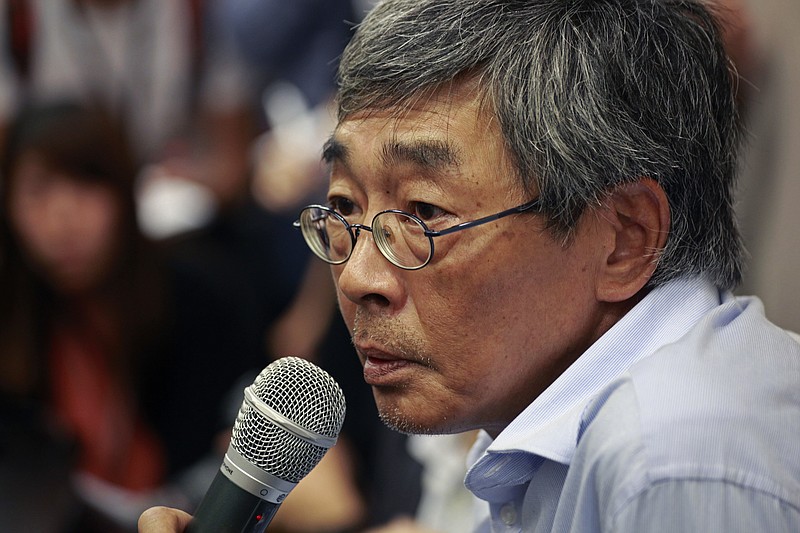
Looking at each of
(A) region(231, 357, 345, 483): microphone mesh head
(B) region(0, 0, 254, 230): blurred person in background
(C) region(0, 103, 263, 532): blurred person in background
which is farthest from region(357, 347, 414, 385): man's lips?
(B) region(0, 0, 254, 230): blurred person in background

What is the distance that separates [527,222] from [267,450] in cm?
50

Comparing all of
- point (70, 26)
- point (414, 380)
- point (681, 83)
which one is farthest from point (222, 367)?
point (681, 83)

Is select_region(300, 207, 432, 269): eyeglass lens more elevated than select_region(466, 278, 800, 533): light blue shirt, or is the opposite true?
select_region(300, 207, 432, 269): eyeglass lens

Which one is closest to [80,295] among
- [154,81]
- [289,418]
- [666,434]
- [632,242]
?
[154,81]

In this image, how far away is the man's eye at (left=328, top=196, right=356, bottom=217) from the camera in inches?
58.8

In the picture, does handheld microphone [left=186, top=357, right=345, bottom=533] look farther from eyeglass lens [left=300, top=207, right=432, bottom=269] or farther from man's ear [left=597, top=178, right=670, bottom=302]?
man's ear [left=597, top=178, right=670, bottom=302]

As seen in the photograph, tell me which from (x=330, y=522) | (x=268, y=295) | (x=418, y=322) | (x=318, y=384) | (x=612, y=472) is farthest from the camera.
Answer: (x=268, y=295)

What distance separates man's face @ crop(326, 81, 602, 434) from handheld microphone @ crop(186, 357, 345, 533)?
17cm

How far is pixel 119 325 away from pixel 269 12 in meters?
1.48

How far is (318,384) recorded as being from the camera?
4.18 feet

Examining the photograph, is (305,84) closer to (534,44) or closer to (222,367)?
(222,367)

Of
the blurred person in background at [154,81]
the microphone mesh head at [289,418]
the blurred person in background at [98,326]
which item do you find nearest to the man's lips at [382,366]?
the microphone mesh head at [289,418]

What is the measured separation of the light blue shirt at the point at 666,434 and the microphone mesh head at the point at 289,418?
0.85ft

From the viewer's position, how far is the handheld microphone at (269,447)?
1.20m
